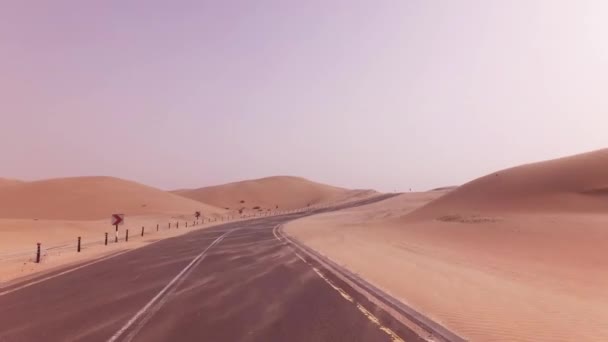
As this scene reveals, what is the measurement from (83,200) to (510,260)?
111883mm

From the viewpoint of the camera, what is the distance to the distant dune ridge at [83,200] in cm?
10631

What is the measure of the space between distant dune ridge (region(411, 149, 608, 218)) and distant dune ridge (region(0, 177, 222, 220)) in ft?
221

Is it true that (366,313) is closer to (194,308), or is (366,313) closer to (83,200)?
(194,308)

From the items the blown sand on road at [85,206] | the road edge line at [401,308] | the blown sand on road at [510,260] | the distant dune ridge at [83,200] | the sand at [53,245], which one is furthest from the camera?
the distant dune ridge at [83,200]

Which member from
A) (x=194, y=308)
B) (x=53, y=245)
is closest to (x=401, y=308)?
(x=194, y=308)

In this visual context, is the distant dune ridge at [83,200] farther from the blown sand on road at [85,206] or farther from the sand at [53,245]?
the sand at [53,245]


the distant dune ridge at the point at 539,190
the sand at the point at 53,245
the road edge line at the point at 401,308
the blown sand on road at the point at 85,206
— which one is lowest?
the road edge line at the point at 401,308

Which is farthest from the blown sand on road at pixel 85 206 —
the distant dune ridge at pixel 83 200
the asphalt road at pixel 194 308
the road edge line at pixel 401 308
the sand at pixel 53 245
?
the road edge line at pixel 401 308

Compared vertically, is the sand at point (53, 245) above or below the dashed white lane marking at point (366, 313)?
above

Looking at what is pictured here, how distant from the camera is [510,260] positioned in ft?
73.9

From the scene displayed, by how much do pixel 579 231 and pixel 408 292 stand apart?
20983mm

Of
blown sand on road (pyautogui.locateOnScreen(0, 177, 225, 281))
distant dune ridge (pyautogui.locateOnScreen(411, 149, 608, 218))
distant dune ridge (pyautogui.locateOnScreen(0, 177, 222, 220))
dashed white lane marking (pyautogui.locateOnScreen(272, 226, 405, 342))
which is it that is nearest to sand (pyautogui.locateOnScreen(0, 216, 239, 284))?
blown sand on road (pyautogui.locateOnScreen(0, 177, 225, 281))

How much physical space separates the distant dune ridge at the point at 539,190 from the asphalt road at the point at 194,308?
32.6m

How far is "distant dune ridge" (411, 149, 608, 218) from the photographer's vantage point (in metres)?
43.3
